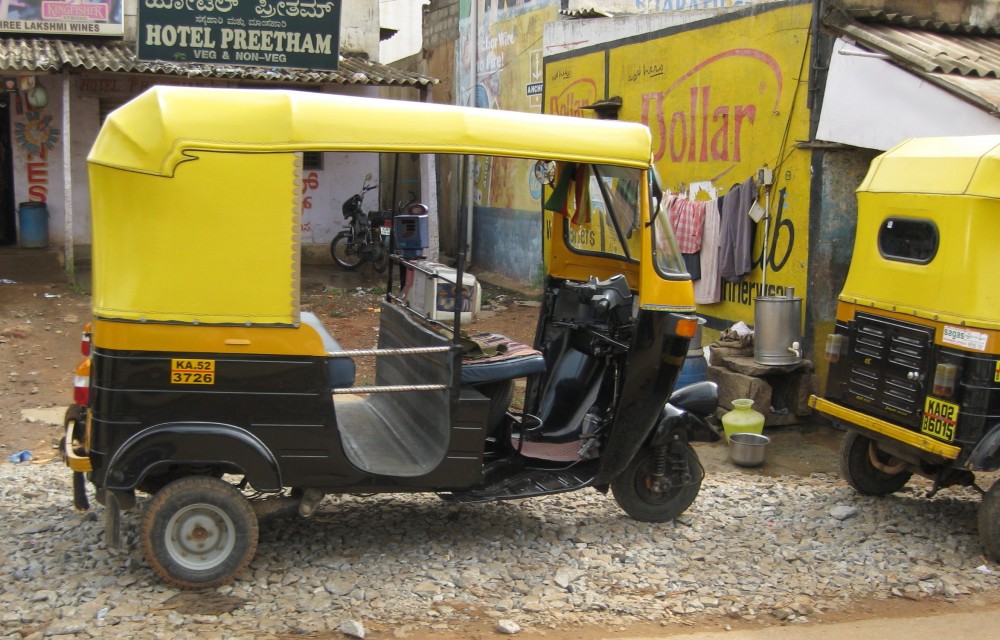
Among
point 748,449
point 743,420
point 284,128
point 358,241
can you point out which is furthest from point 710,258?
point 358,241

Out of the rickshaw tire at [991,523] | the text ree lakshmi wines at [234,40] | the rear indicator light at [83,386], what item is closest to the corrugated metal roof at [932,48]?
the rickshaw tire at [991,523]

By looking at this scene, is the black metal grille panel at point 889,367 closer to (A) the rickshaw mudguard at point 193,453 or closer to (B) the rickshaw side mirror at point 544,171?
(B) the rickshaw side mirror at point 544,171

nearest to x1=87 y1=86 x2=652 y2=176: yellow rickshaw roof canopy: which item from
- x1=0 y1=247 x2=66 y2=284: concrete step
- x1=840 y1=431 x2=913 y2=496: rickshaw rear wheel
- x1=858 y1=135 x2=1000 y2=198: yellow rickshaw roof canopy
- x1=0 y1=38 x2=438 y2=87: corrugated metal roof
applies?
x1=858 y1=135 x2=1000 y2=198: yellow rickshaw roof canopy

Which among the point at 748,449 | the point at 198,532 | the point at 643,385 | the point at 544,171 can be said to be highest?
the point at 544,171

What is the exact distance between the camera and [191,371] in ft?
14.4

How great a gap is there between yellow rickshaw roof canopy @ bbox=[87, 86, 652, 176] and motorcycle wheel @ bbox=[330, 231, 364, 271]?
36.8 feet

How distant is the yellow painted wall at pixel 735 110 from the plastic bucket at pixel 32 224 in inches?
350

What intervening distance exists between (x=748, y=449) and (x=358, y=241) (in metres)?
9.35

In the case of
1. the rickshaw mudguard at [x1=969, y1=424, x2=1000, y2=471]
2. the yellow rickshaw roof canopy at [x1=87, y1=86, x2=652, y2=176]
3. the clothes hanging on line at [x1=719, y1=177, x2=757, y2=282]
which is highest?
the yellow rickshaw roof canopy at [x1=87, y1=86, x2=652, y2=176]

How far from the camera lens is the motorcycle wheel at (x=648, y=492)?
18.3ft

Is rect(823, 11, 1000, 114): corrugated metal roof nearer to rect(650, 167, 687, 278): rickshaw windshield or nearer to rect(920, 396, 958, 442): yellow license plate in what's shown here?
rect(920, 396, 958, 442): yellow license plate

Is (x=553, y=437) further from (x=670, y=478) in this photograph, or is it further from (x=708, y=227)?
(x=708, y=227)

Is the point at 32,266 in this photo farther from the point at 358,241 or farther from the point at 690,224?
the point at 690,224

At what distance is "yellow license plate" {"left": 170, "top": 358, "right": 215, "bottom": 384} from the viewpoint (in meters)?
4.39
